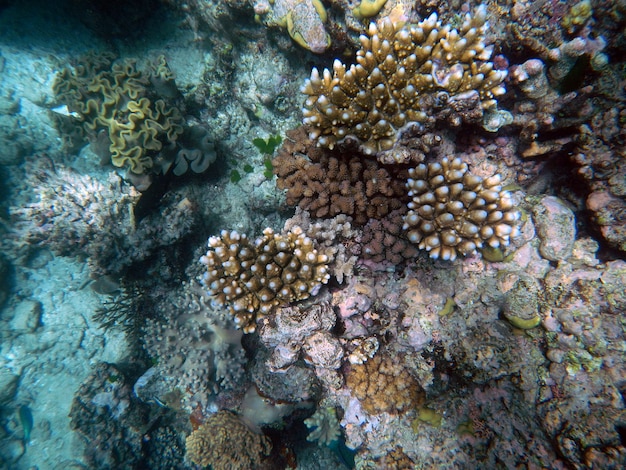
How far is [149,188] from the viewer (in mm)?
5207

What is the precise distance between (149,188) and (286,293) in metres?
3.27

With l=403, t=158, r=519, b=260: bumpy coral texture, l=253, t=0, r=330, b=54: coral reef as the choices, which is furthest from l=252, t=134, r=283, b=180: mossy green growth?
l=403, t=158, r=519, b=260: bumpy coral texture

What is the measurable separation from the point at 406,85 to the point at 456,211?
1.50m

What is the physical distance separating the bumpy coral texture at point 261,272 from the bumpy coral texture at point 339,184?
Result: 1.66 ft

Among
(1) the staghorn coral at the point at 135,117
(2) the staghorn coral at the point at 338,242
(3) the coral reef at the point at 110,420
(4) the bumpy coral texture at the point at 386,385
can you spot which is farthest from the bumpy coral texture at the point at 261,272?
(3) the coral reef at the point at 110,420

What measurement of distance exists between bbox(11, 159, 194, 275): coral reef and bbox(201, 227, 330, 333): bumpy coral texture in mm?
1790

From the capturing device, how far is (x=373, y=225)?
381 cm

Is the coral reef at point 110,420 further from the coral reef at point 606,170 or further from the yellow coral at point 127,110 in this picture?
the coral reef at point 606,170

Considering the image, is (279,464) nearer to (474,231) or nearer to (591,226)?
(474,231)

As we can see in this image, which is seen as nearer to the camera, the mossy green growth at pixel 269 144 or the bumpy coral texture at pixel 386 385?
the bumpy coral texture at pixel 386 385

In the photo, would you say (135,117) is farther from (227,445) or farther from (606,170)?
(606,170)

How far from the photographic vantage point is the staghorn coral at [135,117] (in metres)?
4.93

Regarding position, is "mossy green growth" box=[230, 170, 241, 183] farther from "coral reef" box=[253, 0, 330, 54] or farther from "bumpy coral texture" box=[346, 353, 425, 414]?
"bumpy coral texture" box=[346, 353, 425, 414]

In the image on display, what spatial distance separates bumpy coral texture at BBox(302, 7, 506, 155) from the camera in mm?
3270
